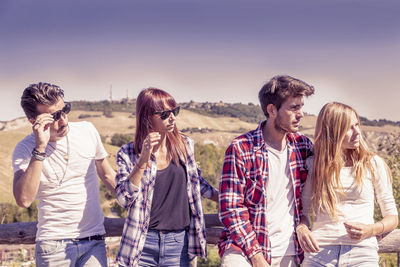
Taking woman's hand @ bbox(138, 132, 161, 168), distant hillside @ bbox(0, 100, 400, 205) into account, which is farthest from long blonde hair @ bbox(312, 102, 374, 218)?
distant hillside @ bbox(0, 100, 400, 205)

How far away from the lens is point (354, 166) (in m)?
3.24

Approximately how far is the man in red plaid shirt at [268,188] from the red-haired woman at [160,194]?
0.26m

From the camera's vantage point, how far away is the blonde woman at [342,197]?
3.11 m

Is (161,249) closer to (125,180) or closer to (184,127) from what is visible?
(125,180)

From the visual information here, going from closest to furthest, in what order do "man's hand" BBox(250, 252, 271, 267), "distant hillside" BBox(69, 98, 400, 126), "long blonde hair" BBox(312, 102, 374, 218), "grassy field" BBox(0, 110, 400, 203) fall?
"man's hand" BBox(250, 252, 271, 267) < "long blonde hair" BBox(312, 102, 374, 218) < "grassy field" BBox(0, 110, 400, 203) < "distant hillside" BBox(69, 98, 400, 126)

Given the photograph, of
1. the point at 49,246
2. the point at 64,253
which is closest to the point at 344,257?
the point at 64,253

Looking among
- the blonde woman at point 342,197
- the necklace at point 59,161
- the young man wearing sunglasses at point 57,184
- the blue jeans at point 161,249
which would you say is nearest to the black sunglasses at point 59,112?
the young man wearing sunglasses at point 57,184

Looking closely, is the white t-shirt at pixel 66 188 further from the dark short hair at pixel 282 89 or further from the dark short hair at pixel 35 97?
the dark short hair at pixel 282 89

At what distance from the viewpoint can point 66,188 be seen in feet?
10.2

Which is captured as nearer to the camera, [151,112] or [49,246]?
[49,246]

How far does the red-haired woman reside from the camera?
3104 millimetres

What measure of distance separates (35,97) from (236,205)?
1727mm

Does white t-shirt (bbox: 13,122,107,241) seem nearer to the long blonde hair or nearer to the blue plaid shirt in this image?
the blue plaid shirt

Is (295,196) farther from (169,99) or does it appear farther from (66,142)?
(66,142)
